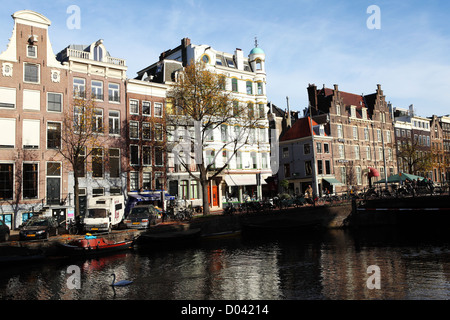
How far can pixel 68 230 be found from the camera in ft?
104

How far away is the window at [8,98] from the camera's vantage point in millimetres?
37000

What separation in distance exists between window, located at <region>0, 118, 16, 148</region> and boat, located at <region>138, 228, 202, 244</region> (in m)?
16.6

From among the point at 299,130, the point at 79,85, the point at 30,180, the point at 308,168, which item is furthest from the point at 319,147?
the point at 30,180

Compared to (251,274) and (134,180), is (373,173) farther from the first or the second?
(251,274)

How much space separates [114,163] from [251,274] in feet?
87.8

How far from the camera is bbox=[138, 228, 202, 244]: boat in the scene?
31.5 m

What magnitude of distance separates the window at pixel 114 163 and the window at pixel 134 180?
5.72 feet

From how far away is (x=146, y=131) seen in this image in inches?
1678

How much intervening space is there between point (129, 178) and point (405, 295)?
110 ft

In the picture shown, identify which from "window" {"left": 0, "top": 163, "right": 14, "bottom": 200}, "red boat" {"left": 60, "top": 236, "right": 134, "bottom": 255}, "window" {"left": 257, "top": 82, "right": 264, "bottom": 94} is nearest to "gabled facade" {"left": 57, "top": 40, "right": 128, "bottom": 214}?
"window" {"left": 0, "top": 163, "right": 14, "bottom": 200}

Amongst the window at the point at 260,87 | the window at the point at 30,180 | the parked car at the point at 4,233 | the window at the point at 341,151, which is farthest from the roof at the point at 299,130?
the parked car at the point at 4,233

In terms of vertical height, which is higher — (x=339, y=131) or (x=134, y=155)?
(x=339, y=131)

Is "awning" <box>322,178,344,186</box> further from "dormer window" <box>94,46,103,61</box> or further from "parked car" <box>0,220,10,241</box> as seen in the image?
"parked car" <box>0,220,10,241</box>

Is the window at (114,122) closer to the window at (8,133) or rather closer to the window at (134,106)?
the window at (134,106)
